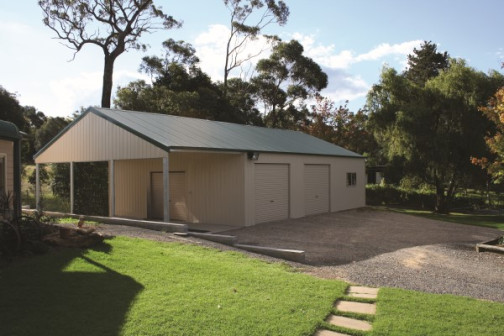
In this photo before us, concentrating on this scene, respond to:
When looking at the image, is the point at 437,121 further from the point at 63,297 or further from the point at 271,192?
the point at 63,297

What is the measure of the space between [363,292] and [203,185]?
9992 mm

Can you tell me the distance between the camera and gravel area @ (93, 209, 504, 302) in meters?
8.02

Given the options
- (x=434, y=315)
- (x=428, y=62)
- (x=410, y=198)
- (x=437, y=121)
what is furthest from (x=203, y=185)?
(x=428, y=62)

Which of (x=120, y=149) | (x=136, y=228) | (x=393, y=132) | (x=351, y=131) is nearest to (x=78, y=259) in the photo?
(x=136, y=228)

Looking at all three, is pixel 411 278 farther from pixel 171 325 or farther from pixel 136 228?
pixel 136 228

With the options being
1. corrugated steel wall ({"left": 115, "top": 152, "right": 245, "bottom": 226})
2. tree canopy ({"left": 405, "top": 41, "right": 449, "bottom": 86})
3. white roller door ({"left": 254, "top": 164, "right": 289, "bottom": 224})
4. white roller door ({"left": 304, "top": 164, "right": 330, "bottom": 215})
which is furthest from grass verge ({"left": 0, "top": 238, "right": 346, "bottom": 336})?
tree canopy ({"left": 405, "top": 41, "right": 449, "bottom": 86})

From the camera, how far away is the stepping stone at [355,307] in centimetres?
589

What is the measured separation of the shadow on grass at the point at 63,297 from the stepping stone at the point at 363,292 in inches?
129

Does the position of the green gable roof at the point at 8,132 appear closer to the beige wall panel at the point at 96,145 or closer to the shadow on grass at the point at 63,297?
the shadow on grass at the point at 63,297

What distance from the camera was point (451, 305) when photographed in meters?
6.14

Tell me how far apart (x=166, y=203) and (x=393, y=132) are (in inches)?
626

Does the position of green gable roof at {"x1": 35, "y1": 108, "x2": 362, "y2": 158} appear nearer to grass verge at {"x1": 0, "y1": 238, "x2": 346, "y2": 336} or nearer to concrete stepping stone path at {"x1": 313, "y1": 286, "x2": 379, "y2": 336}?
grass verge at {"x1": 0, "y1": 238, "x2": 346, "y2": 336}

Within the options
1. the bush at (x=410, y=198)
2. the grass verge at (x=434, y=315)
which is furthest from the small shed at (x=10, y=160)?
the bush at (x=410, y=198)

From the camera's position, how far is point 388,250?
1155 centimetres
